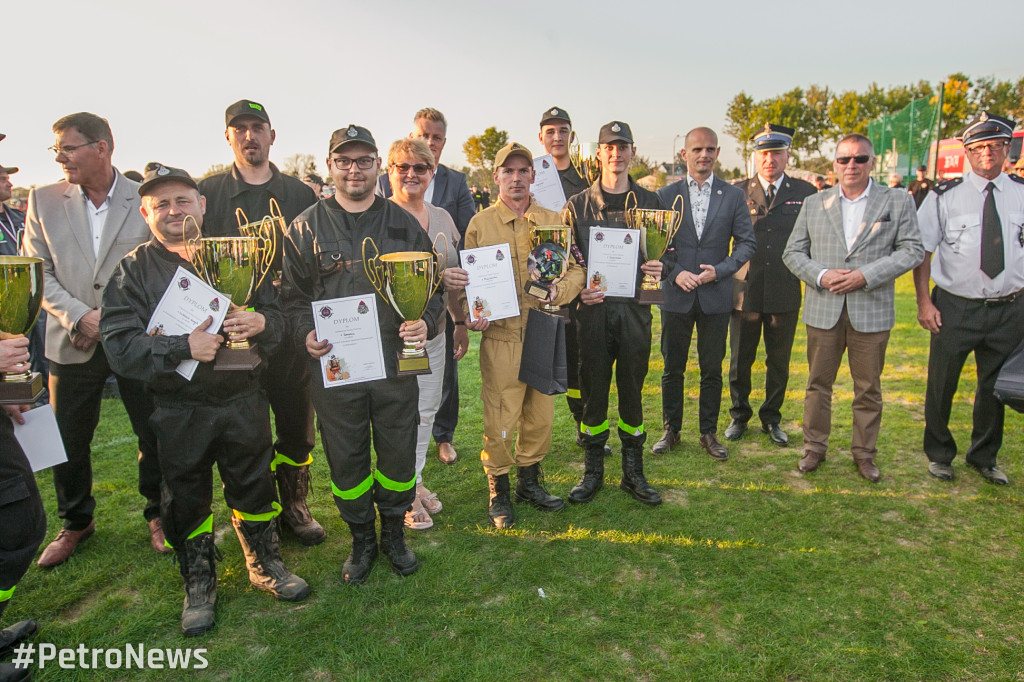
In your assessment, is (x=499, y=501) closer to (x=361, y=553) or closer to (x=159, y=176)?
(x=361, y=553)

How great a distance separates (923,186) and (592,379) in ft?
50.8

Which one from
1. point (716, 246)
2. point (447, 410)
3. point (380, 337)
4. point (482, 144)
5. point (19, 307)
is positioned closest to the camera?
point (19, 307)

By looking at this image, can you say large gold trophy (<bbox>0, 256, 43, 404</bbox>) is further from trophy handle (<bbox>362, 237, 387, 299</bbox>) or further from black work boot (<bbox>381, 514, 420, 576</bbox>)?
black work boot (<bbox>381, 514, 420, 576</bbox>)

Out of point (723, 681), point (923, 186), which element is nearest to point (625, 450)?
point (723, 681)

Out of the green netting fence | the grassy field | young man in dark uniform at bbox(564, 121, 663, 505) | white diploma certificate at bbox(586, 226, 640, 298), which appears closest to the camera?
the grassy field

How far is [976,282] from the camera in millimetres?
4742

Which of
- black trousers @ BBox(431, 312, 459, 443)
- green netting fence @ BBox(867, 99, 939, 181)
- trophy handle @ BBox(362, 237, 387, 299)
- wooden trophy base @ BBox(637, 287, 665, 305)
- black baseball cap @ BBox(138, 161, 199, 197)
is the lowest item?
black trousers @ BBox(431, 312, 459, 443)

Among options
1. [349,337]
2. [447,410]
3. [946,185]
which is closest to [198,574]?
[349,337]

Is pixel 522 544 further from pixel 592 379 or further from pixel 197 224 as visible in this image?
pixel 197 224

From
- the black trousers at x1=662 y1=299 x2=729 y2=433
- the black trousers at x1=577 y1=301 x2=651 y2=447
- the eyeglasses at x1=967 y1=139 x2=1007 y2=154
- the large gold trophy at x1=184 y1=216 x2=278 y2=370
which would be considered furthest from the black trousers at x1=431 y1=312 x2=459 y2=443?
the eyeglasses at x1=967 y1=139 x2=1007 y2=154

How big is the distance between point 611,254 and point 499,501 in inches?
76.0

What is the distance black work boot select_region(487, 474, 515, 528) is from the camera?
428 centimetres

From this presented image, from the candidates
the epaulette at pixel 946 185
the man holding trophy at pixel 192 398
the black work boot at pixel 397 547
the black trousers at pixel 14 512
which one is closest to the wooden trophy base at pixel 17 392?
the black trousers at pixel 14 512

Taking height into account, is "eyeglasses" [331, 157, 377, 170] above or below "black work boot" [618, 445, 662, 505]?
above
